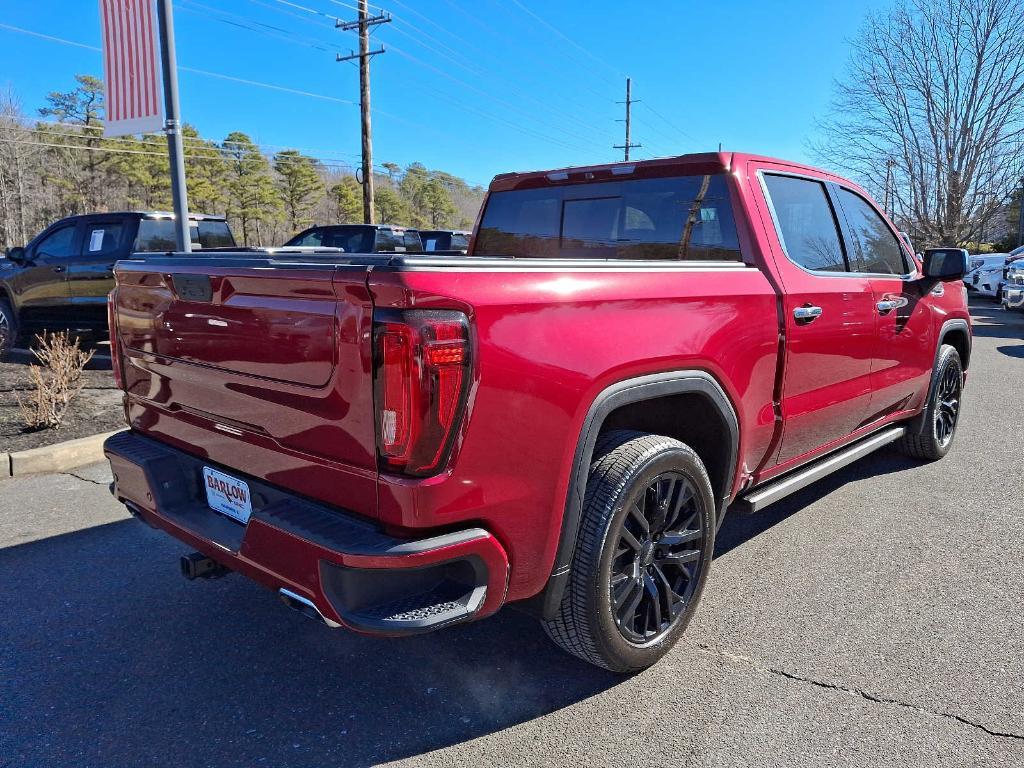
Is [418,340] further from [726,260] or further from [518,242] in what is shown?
[518,242]

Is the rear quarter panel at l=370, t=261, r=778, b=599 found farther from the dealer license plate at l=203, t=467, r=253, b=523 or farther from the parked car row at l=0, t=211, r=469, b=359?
the parked car row at l=0, t=211, r=469, b=359

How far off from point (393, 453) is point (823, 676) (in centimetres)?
186

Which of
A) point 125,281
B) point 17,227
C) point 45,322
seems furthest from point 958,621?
point 17,227

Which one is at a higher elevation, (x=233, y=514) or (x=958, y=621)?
(x=233, y=514)

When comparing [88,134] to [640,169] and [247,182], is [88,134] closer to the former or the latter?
[247,182]

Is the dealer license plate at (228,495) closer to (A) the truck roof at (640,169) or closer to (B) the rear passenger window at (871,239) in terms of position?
(A) the truck roof at (640,169)

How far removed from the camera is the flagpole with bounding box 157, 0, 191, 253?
22.9 feet

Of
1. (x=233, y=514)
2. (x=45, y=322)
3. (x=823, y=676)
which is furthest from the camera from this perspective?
(x=45, y=322)

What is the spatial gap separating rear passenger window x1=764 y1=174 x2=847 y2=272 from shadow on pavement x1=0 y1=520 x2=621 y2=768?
2.15 m

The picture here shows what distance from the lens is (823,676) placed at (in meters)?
2.73

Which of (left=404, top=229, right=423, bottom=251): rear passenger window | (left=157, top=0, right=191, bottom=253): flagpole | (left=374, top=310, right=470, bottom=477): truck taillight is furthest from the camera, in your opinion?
(left=404, top=229, right=423, bottom=251): rear passenger window

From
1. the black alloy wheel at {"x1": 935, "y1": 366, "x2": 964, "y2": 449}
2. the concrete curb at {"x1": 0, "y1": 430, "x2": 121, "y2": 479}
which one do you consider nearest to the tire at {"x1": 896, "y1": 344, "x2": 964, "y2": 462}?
the black alloy wheel at {"x1": 935, "y1": 366, "x2": 964, "y2": 449}

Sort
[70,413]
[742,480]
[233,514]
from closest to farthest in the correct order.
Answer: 1. [233,514]
2. [742,480]
3. [70,413]

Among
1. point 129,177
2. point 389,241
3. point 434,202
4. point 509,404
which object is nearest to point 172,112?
point 389,241
